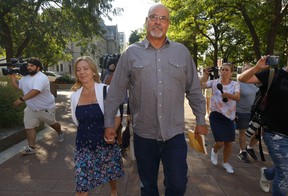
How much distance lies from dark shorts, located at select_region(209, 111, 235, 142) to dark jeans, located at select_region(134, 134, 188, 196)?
82.8 inches

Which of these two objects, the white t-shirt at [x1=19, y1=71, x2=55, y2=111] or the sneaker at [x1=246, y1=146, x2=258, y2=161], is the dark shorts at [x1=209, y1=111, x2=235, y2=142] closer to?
the sneaker at [x1=246, y1=146, x2=258, y2=161]

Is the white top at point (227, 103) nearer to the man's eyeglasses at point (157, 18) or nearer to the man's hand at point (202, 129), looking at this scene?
the man's hand at point (202, 129)

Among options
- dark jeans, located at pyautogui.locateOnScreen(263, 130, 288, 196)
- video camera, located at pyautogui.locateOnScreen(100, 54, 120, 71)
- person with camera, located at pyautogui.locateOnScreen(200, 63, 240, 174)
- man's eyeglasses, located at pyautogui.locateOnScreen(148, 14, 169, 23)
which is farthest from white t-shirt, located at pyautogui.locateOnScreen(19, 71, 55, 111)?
dark jeans, located at pyautogui.locateOnScreen(263, 130, 288, 196)

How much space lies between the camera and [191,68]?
2.99m

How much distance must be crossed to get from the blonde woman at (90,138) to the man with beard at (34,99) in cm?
250

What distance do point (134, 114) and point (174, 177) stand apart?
67cm

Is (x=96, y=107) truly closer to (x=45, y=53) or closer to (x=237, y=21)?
(x=45, y=53)

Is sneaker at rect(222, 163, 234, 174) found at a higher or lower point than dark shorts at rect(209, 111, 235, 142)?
lower

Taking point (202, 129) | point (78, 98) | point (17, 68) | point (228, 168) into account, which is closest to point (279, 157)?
point (202, 129)

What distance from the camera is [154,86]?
110 inches

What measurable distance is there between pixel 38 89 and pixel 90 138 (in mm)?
2741

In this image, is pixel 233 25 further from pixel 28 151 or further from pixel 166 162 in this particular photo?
pixel 166 162

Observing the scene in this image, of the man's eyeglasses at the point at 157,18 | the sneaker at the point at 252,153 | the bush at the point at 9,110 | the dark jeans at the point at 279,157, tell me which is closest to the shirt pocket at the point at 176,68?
the man's eyeglasses at the point at 157,18

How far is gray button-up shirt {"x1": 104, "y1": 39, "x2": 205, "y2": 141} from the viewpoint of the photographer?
111 inches
